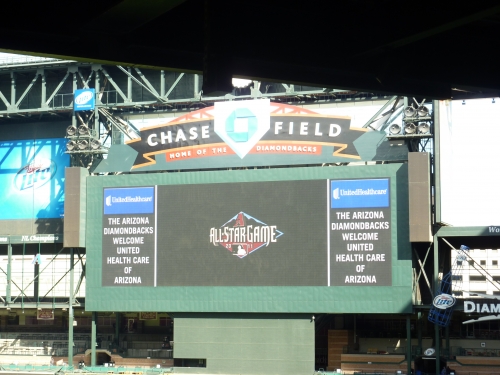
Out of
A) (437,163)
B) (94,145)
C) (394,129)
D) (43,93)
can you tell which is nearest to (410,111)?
(394,129)

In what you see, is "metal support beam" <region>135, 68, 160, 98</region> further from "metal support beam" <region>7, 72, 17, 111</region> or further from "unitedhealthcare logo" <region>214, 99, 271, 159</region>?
"metal support beam" <region>7, 72, 17, 111</region>

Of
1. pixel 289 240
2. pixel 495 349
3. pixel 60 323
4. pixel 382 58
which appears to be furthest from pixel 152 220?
pixel 382 58

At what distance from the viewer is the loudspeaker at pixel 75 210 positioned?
52625 mm

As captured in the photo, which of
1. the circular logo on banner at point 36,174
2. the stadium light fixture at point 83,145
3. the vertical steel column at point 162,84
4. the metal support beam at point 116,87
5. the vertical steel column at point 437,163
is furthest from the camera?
the circular logo on banner at point 36,174

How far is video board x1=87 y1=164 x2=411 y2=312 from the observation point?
4781 cm

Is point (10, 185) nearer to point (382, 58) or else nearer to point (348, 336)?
point (348, 336)

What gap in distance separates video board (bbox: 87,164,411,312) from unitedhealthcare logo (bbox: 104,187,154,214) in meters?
0.05

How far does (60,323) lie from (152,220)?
16139mm

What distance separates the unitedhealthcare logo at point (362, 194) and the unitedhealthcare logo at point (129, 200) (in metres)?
10.2

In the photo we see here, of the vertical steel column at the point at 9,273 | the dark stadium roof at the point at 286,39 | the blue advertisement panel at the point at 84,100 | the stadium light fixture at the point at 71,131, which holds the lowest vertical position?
the vertical steel column at the point at 9,273

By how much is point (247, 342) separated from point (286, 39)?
37.6 meters

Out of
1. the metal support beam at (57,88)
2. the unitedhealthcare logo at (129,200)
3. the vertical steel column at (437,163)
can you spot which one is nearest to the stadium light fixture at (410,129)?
the vertical steel column at (437,163)

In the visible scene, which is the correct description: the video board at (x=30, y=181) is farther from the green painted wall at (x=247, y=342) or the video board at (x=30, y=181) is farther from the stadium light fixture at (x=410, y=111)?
the stadium light fixture at (x=410, y=111)

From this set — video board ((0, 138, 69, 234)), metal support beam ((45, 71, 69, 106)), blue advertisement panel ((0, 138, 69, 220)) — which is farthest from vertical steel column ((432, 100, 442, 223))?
video board ((0, 138, 69, 234))
